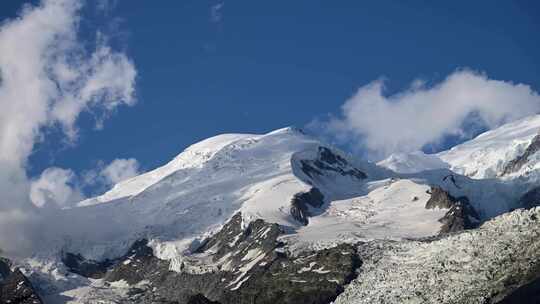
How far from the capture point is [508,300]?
197875 millimetres

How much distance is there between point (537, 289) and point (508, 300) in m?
6.92

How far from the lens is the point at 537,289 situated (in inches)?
7623
